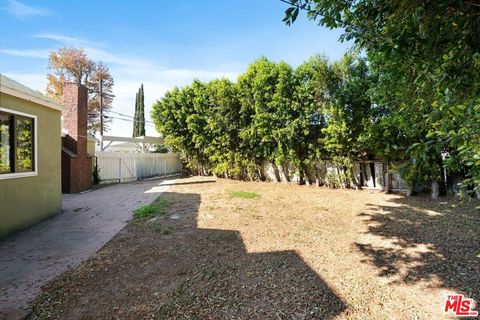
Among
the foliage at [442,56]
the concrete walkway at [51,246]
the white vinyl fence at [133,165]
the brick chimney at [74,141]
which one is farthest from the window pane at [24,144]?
the white vinyl fence at [133,165]

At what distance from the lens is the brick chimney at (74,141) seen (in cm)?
892

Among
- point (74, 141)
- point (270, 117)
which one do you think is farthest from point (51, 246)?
point (270, 117)

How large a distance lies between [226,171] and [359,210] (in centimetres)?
791

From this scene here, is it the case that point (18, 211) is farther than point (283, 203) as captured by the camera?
No

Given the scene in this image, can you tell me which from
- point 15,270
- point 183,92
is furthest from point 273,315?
point 183,92

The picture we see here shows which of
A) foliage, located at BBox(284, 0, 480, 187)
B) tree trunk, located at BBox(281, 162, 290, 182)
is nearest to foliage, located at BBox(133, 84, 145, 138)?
tree trunk, located at BBox(281, 162, 290, 182)

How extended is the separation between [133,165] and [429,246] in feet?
42.6

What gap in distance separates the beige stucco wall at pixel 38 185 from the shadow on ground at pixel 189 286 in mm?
2166

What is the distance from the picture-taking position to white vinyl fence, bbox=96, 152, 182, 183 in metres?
11.9

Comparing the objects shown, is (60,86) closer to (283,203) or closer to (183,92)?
(183,92)

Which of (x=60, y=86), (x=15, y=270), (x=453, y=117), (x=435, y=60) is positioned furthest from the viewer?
(x=60, y=86)

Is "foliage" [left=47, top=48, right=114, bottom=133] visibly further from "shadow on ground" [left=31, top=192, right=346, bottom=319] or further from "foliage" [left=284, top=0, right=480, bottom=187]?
"foliage" [left=284, top=0, right=480, bottom=187]

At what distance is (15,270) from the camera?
10.7ft

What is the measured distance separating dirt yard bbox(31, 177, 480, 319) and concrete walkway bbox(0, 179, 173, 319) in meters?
0.23
